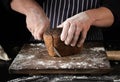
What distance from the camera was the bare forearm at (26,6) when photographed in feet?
5.00

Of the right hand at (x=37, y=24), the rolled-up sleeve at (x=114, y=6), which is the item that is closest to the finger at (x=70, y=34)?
the right hand at (x=37, y=24)

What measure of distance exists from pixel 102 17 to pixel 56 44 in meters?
0.31

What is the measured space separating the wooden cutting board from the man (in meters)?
0.07

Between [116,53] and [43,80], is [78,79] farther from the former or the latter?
[116,53]

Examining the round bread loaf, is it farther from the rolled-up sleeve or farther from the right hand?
the rolled-up sleeve

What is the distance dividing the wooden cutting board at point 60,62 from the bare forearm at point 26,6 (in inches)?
7.3

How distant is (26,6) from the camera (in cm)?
159

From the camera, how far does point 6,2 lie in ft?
5.41

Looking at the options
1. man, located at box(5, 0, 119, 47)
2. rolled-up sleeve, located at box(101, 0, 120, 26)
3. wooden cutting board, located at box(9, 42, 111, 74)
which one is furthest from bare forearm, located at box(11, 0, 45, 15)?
rolled-up sleeve, located at box(101, 0, 120, 26)

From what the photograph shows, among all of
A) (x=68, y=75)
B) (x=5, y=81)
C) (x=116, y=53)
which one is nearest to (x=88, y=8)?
(x=116, y=53)

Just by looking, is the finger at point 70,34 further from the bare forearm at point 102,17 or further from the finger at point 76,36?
the bare forearm at point 102,17

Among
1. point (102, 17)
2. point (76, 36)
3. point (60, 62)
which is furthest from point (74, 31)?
point (102, 17)

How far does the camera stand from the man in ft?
4.32

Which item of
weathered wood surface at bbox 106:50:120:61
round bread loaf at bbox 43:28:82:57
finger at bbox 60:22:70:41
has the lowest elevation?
weathered wood surface at bbox 106:50:120:61
